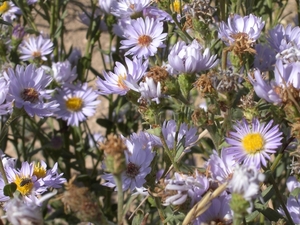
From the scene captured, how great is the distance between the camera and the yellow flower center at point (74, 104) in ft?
7.07

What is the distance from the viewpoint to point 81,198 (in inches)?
35.8

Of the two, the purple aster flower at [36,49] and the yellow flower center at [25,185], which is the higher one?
the purple aster flower at [36,49]

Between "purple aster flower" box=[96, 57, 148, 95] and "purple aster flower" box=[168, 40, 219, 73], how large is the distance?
0.28ft

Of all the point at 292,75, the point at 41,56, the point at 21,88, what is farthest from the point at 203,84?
the point at 41,56

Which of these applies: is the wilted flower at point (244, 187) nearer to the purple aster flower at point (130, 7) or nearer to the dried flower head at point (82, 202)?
the dried flower head at point (82, 202)

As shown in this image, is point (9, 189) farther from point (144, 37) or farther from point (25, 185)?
point (144, 37)

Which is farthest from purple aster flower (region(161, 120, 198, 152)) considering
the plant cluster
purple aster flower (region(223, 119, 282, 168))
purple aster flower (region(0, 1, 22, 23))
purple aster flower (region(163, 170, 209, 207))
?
purple aster flower (region(0, 1, 22, 23))

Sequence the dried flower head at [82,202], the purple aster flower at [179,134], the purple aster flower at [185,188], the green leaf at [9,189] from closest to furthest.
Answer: the dried flower head at [82,202] < the purple aster flower at [185,188] < the green leaf at [9,189] < the purple aster flower at [179,134]

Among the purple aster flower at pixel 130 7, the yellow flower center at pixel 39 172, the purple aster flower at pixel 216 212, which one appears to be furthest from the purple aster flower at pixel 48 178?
the purple aster flower at pixel 130 7

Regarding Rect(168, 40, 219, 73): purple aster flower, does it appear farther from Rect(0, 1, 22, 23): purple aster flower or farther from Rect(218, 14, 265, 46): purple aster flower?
Rect(0, 1, 22, 23): purple aster flower

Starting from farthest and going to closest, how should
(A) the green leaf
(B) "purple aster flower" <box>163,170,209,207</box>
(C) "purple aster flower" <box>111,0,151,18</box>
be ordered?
(C) "purple aster flower" <box>111,0,151,18</box> → (A) the green leaf → (B) "purple aster flower" <box>163,170,209,207</box>

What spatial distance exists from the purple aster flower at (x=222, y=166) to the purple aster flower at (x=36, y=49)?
1006mm

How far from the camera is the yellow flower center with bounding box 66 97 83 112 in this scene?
2.16 m

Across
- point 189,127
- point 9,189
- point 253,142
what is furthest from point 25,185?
point 253,142
